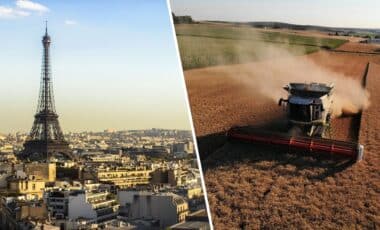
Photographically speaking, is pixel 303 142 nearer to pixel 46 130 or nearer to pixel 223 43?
pixel 223 43

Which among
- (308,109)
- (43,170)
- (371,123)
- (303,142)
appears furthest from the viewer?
(43,170)

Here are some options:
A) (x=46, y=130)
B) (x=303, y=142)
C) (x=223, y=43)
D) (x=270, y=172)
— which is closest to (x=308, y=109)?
(x=303, y=142)

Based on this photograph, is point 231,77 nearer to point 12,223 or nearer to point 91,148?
point 91,148

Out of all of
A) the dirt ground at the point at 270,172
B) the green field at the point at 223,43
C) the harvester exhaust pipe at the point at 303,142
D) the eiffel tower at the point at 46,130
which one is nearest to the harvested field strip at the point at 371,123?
the dirt ground at the point at 270,172

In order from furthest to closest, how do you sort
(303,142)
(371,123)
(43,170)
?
(43,170) → (371,123) → (303,142)

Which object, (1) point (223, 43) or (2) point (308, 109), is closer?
(2) point (308, 109)

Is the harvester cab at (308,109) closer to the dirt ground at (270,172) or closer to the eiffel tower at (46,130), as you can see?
the dirt ground at (270,172)
